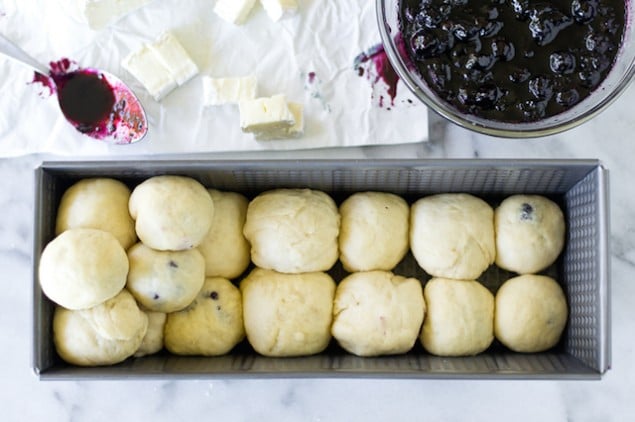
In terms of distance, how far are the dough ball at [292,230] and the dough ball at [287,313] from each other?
1.0 inches

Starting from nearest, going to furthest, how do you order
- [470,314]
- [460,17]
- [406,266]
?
[460,17]
[470,314]
[406,266]

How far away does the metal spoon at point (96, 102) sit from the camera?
1414 mm

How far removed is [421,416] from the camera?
1429 mm

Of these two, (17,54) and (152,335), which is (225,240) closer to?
(152,335)

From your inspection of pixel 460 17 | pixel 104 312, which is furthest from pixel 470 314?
pixel 104 312

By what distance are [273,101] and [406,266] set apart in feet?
1.24

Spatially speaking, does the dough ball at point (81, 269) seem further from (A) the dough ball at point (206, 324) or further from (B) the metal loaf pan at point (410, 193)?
(A) the dough ball at point (206, 324)

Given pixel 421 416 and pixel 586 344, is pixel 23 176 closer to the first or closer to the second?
pixel 421 416

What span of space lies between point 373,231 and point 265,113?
283 millimetres

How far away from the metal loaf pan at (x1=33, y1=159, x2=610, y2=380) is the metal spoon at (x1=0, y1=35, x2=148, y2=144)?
171 mm

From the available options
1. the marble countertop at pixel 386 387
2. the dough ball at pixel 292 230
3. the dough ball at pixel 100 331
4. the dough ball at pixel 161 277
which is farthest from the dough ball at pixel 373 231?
the dough ball at pixel 100 331

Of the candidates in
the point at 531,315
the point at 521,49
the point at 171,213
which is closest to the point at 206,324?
the point at 171,213

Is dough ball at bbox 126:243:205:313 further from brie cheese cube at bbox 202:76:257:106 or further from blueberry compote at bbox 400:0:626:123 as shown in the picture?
blueberry compote at bbox 400:0:626:123

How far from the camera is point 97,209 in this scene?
4.02ft
